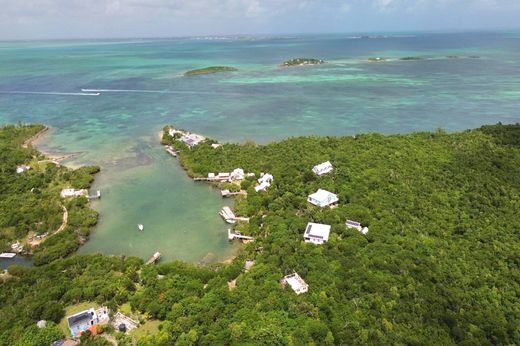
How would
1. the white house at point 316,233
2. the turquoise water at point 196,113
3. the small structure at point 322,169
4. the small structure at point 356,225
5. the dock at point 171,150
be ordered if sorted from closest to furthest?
1. the white house at point 316,233
2. the small structure at point 356,225
3. the turquoise water at point 196,113
4. the small structure at point 322,169
5. the dock at point 171,150

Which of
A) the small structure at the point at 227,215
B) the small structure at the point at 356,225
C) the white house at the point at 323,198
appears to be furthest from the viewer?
the small structure at the point at 227,215

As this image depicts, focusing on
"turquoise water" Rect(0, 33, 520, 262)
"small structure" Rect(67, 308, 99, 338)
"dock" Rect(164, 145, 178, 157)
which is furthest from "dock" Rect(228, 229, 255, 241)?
"dock" Rect(164, 145, 178, 157)

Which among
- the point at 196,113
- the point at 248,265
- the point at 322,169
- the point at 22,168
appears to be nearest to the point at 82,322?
the point at 248,265

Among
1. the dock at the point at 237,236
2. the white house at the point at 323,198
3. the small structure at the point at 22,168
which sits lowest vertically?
the dock at the point at 237,236

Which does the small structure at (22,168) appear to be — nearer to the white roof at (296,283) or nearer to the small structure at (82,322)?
the small structure at (82,322)

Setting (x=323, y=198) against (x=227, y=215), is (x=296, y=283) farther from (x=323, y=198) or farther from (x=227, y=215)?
(x=227, y=215)

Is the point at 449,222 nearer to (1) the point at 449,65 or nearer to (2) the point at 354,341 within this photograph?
A: (2) the point at 354,341

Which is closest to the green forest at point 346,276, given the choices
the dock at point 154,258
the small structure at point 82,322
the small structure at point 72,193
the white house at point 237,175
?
the small structure at point 82,322
